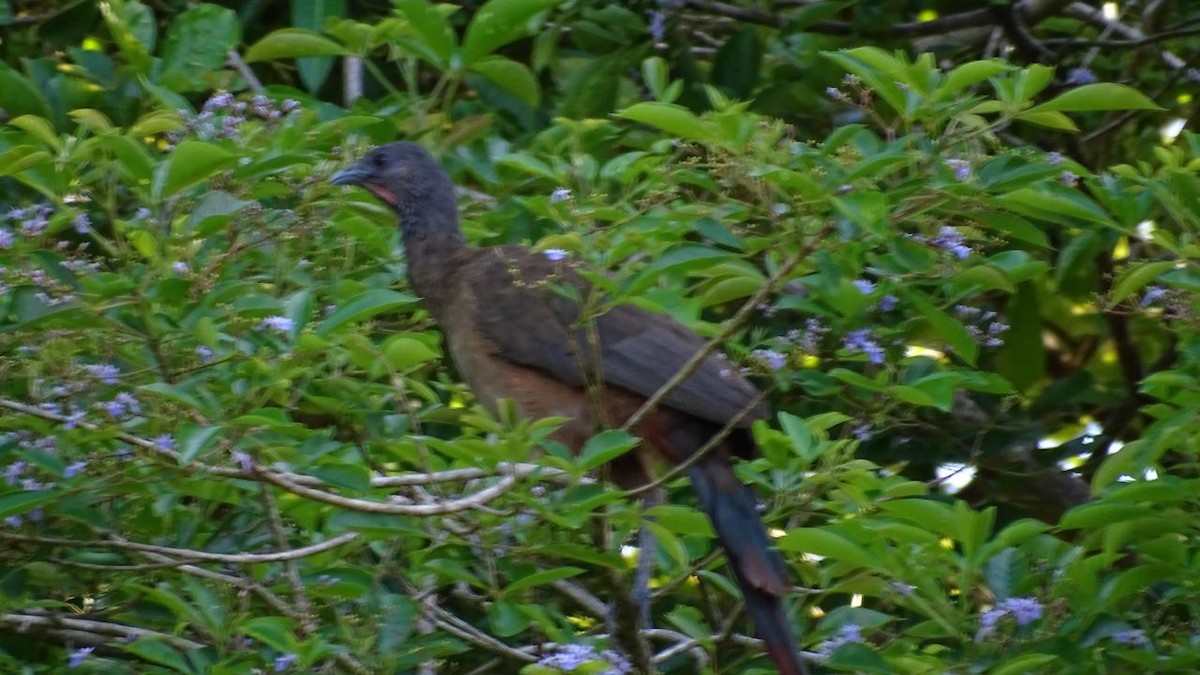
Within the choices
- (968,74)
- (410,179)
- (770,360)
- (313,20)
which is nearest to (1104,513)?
(770,360)

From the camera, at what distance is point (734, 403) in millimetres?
4176

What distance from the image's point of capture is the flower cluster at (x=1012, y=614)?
3262 millimetres

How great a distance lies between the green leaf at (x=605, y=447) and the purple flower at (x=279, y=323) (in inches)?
22.0

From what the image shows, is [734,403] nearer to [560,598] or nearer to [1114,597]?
[560,598]

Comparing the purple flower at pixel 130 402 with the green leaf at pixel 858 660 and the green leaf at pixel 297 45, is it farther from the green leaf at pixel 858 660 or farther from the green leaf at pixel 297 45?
the green leaf at pixel 297 45

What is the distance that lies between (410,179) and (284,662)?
2.12 meters

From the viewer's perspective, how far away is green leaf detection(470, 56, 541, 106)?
15.1 feet

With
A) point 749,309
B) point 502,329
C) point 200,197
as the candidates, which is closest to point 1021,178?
point 749,309

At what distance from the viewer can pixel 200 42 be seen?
4.52 metres

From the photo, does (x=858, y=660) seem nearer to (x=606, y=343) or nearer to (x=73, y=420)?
(x=606, y=343)

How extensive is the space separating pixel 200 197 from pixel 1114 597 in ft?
6.21

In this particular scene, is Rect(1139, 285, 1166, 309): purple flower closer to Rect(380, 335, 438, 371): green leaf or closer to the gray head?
Rect(380, 335, 438, 371): green leaf

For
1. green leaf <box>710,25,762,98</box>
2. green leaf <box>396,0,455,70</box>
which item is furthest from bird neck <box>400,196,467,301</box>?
green leaf <box>710,25,762,98</box>

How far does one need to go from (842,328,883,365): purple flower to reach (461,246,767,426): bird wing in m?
0.39
